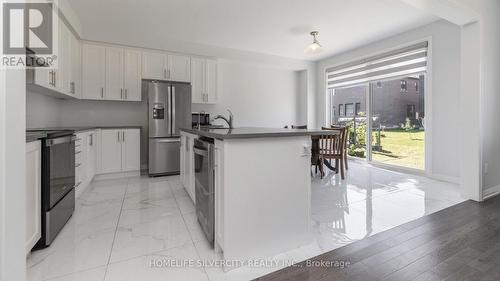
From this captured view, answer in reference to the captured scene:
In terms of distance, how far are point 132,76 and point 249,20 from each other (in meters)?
2.30

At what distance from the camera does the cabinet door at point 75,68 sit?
11.3ft

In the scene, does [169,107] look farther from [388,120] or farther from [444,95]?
[444,95]

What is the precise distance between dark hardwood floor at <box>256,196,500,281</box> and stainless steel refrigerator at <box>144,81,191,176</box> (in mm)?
3151

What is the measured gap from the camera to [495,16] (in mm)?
2848

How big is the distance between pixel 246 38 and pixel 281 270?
4036 mm

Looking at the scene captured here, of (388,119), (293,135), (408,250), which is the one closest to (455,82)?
(388,119)

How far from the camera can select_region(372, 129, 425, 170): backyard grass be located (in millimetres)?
4105

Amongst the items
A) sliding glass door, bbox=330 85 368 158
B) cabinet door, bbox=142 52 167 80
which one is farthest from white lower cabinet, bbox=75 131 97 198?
sliding glass door, bbox=330 85 368 158

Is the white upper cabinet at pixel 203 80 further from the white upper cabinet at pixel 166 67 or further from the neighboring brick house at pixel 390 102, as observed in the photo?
the neighboring brick house at pixel 390 102

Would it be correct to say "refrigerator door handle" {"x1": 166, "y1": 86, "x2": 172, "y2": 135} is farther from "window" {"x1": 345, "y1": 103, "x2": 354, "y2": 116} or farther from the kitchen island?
"window" {"x1": 345, "y1": 103, "x2": 354, "y2": 116}

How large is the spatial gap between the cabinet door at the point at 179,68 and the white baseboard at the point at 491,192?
4.79m

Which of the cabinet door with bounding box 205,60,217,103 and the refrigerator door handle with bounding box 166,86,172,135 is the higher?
the cabinet door with bounding box 205,60,217,103

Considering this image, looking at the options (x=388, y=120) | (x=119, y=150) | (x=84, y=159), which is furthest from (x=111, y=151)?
(x=388, y=120)

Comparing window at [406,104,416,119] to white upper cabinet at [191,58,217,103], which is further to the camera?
white upper cabinet at [191,58,217,103]
